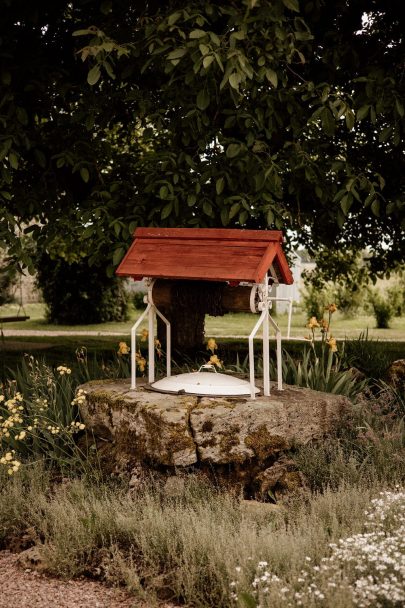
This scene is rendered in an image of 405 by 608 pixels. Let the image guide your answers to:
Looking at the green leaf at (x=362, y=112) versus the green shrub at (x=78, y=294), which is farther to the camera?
the green shrub at (x=78, y=294)

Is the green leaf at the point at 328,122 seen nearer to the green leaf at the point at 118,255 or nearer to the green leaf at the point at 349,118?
the green leaf at the point at 349,118

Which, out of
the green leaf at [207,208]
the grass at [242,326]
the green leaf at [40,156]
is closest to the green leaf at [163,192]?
the green leaf at [207,208]

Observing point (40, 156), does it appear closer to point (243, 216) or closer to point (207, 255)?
point (243, 216)

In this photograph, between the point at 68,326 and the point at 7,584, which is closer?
the point at 7,584

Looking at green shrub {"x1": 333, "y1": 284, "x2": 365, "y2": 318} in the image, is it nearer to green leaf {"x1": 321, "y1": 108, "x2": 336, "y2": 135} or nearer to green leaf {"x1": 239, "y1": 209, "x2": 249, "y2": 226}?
green leaf {"x1": 239, "y1": 209, "x2": 249, "y2": 226}

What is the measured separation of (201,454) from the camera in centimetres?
528

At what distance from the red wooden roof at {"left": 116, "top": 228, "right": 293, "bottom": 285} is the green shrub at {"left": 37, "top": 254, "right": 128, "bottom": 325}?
14412mm

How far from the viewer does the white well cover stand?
18.5 ft

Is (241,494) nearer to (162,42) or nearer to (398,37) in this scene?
(162,42)

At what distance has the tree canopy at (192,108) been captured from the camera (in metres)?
6.07

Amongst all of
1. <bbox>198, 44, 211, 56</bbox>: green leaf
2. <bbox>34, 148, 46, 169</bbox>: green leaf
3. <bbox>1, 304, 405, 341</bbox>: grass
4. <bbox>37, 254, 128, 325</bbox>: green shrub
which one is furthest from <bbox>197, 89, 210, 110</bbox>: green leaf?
<bbox>37, 254, 128, 325</bbox>: green shrub

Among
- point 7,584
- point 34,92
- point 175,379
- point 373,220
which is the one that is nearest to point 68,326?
point 373,220

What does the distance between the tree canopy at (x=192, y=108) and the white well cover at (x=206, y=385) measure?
1380mm

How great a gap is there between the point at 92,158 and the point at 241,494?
3757 mm
